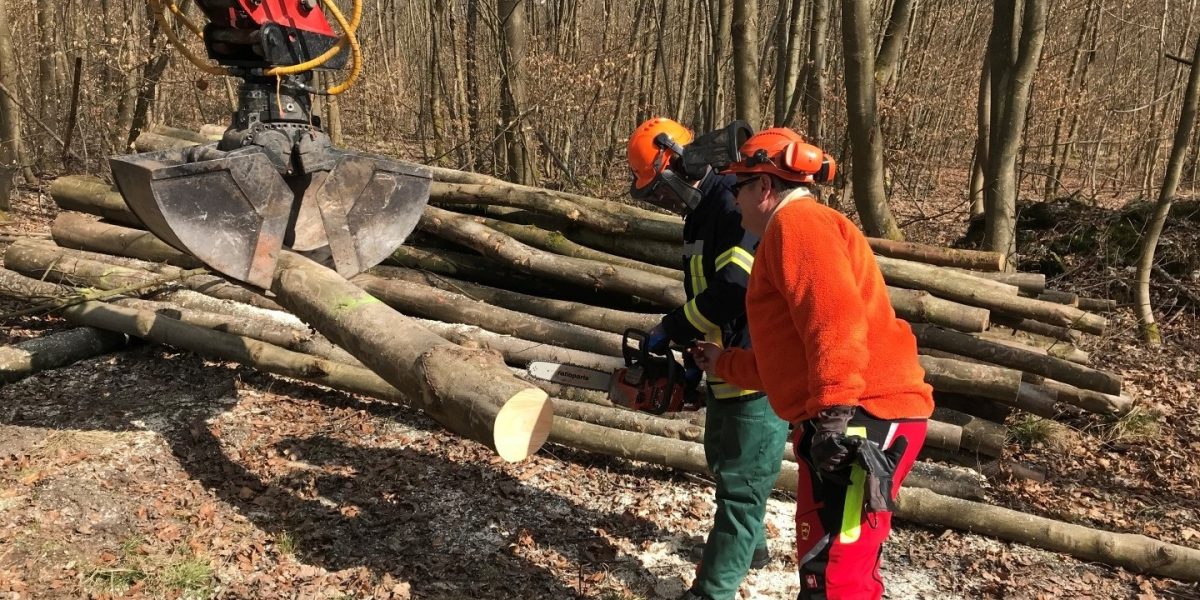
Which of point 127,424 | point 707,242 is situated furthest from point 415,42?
point 707,242

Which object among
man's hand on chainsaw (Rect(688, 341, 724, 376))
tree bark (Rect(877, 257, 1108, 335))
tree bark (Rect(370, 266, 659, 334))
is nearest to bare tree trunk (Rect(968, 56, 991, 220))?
tree bark (Rect(877, 257, 1108, 335))

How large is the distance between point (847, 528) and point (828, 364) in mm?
604

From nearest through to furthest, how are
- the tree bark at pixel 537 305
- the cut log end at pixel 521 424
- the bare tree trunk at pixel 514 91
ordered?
the cut log end at pixel 521 424 < the tree bark at pixel 537 305 < the bare tree trunk at pixel 514 91

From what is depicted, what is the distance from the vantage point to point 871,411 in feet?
8.48

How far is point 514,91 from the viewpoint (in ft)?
34.2

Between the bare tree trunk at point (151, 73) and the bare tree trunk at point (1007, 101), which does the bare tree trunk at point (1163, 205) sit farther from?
the bare tree trunk at point (151, 73)

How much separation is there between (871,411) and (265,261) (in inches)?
114

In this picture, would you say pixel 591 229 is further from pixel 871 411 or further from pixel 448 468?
pixel 871 411

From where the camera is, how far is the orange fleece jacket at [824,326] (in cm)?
244

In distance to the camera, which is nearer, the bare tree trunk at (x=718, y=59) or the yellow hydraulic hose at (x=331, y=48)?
the yellow hydraulic hose at (x=331, y=48)

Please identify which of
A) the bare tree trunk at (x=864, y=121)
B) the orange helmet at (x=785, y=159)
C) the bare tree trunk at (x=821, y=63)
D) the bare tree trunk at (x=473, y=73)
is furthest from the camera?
the bare tree trunk at (x=473, y=73)

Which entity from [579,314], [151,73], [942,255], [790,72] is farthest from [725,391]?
[151,73]

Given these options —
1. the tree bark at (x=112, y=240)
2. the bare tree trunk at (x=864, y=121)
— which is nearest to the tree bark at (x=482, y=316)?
the tree bark at (x=112, y=240)

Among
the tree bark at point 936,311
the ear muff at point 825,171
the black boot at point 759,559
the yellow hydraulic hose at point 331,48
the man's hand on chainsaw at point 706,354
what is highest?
the yellow hydraulic hose at point 331,48
